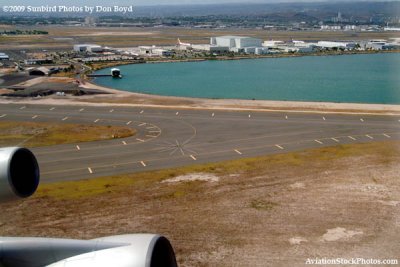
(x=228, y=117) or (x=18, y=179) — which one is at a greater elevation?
(x=18, y=179)

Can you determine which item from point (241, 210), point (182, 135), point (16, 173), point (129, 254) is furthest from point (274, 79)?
point (129, 254)

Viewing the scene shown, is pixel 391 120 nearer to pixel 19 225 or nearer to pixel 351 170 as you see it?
pixel 351 170

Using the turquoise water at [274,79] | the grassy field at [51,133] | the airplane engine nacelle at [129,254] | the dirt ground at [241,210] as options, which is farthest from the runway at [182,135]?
the airplane engine nacelle at [129,254]

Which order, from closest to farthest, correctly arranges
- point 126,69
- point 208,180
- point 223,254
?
1. point 223,254
2. point 208,180
3. point 126,69

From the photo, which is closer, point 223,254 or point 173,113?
point 223,254

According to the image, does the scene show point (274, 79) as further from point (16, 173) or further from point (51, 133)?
point (16, 173)

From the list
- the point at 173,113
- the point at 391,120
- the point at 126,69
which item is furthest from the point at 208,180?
the point at 126,69

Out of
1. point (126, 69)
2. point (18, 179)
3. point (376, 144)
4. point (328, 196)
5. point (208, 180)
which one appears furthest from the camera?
point (126, 69)

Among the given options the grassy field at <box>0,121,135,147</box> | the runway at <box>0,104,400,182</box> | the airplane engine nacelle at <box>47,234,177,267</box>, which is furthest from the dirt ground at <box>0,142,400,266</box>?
the grassy field at <box>0,121,135,147</box>
